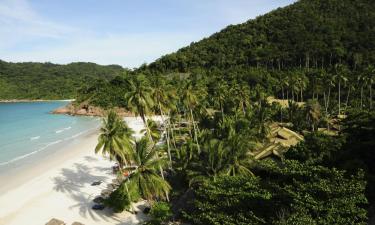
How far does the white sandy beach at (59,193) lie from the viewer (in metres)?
37.2

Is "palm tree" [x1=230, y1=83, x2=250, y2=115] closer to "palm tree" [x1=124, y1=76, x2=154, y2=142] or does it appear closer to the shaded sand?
the shaded sand

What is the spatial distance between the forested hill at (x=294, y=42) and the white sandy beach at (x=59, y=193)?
96496 millimetres

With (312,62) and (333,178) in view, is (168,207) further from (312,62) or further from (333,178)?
(312,62)

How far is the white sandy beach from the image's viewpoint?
122 feet

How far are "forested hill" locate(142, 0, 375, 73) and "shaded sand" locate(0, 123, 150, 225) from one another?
96.2 m

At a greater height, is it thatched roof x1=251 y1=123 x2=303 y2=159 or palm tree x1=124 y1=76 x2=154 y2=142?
palm tree x1=124 y1=76 x2=154 y2=142

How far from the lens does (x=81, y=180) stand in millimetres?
50062

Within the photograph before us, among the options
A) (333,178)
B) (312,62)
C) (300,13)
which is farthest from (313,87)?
(300,13)

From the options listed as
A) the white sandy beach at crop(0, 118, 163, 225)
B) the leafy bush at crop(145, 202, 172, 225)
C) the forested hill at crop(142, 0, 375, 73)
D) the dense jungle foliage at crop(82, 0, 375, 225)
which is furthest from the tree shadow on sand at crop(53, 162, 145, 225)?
the forested hill at crop(142, 0, 375, 73)

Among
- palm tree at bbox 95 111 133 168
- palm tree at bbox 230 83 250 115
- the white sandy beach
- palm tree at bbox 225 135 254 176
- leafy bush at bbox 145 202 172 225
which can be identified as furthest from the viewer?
palm tree at bbox 230 83 250 115

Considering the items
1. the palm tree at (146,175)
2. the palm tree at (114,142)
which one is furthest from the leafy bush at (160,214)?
the palm tree at (114,142)

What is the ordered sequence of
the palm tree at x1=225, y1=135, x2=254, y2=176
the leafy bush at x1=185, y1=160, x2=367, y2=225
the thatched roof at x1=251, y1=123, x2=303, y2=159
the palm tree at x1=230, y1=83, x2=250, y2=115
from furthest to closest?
the palm tree at x1=230, y1=83, x2=250, y2=115, the thatched roof at x1=251, y1=123, x2=303, y2=159, the palm tree at x1=225, y1=135, x2=254, y2=176, the leafy bush at x1=185, y1=160, x2=367, y2=225

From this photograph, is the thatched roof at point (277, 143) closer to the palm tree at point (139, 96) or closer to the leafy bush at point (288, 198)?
the leafy bush at point (288, 198)

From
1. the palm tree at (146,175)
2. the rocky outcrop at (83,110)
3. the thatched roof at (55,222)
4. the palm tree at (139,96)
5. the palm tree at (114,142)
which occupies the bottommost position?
the rocky outcrop at (83,110)
